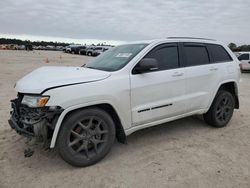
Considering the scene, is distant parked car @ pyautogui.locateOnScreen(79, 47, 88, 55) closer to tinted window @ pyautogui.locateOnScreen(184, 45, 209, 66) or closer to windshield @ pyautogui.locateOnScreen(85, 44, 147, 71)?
windshield @ pyautogui.locateOnScreen(85, 44, 147, 71)

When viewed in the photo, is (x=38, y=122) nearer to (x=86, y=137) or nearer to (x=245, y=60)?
(x=86, y=137)

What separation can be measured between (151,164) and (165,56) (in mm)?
1832

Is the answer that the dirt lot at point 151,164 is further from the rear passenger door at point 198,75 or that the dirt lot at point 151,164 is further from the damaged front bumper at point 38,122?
the rear passenger door at point 198,75

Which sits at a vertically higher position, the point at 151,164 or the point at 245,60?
the point at 245,60

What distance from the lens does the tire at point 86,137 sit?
9.75ft

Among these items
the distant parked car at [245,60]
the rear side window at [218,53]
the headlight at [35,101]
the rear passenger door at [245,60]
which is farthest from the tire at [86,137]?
the rear passenger door at [245,60]

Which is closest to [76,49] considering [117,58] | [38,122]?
[117,58]

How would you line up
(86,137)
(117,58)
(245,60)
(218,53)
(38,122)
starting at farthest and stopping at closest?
(245,60)
(218,53)
(117,58)
(86,137)
(38,122)

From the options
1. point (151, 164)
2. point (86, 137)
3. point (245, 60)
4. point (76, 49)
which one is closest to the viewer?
point (86, 137)

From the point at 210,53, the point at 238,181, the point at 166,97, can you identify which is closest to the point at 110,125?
the point at 166,97

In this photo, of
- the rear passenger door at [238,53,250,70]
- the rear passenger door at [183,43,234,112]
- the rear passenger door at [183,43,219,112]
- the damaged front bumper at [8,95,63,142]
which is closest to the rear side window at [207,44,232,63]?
the rear passenger door at [183,43,234,112]

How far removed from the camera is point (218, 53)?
15.4 ft

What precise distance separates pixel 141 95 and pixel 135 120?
1.33ft

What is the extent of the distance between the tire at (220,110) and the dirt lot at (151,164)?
0.24 metres
